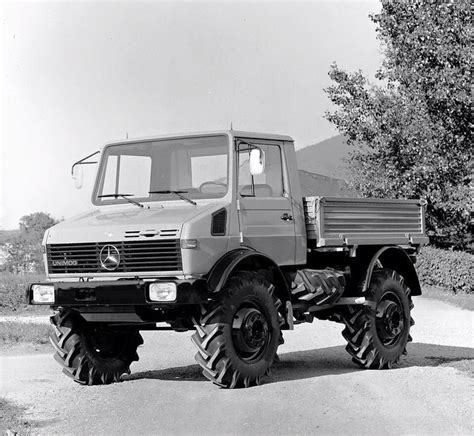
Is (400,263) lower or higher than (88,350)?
higher

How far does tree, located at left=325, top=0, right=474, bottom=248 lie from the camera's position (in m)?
27.3

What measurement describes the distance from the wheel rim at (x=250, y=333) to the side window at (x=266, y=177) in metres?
1.40

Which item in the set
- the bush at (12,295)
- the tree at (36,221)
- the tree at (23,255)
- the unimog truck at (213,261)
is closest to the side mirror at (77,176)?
the unimog truck at (213,261)

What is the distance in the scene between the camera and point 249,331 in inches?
410

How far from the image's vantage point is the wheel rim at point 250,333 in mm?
10273

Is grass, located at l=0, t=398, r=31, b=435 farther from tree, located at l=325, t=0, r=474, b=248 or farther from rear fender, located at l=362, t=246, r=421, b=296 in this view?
tree, located at l=325, t=0, r=474, b=248

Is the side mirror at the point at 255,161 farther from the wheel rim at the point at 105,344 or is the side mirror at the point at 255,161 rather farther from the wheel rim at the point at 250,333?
the wheel rim at the point at 105,344

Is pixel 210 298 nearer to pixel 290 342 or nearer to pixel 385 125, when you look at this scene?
pixel 290 342

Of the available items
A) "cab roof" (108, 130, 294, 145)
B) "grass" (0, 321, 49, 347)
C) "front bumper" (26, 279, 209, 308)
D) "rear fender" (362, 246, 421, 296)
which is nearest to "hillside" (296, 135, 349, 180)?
"grass" (0, 321, 49, 347)

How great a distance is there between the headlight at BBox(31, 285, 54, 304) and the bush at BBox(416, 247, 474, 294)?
17.4m

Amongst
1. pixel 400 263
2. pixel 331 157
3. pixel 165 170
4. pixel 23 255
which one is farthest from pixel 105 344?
A: pixel 331 157

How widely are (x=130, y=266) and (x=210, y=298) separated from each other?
0.94 meters

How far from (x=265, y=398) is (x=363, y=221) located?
374 cm

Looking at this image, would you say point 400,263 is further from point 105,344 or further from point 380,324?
point 105,344
